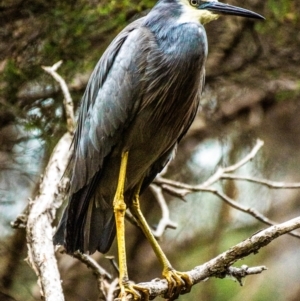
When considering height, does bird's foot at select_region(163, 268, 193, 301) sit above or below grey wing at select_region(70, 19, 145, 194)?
below

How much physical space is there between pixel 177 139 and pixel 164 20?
579mm

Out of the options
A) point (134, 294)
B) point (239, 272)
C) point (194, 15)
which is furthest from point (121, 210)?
point (194, 15)

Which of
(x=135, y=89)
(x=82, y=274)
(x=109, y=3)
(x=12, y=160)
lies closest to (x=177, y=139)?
(x=135, y=89)

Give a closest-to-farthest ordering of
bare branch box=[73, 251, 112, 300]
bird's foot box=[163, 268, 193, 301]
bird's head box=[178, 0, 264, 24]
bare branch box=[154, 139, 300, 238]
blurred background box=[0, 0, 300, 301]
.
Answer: bird's foot box=[163, 268, 193, 301] → bird's head box=[178, 0, 264, 24] → bare branch box=[73, 251, 112, 300] → bare branch box=[154, 139, 300, 238] → blurred background box=[0, 0, 300, 301]

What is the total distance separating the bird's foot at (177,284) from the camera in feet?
10.3

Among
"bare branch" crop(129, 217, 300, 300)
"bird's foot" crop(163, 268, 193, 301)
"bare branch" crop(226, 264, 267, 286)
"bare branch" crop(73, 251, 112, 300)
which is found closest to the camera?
"bare branch" crop(129, 217, 300, 300)

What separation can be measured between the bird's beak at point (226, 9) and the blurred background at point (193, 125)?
3.01 feet

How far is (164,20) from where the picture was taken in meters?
3.30

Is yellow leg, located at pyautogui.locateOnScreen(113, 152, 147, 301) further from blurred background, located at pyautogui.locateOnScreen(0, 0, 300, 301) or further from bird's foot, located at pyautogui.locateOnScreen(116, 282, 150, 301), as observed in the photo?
blurred background, located at pyautogui.locateOnScreen(0, 0, 300, 301)

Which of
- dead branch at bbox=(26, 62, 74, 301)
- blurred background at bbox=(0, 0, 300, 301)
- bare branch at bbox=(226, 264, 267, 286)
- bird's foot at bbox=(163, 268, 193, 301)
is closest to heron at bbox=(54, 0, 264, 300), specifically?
bird's foot at bbox=(163, 268, 193, 301)

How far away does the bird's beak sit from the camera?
321 centimetres

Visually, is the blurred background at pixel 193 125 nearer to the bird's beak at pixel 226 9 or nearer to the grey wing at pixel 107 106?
the grey wing at pixel 107 106

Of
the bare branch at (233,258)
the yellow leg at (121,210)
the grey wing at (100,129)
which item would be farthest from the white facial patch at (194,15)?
the bare branch at (233,258)

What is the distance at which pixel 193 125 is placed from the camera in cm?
535
